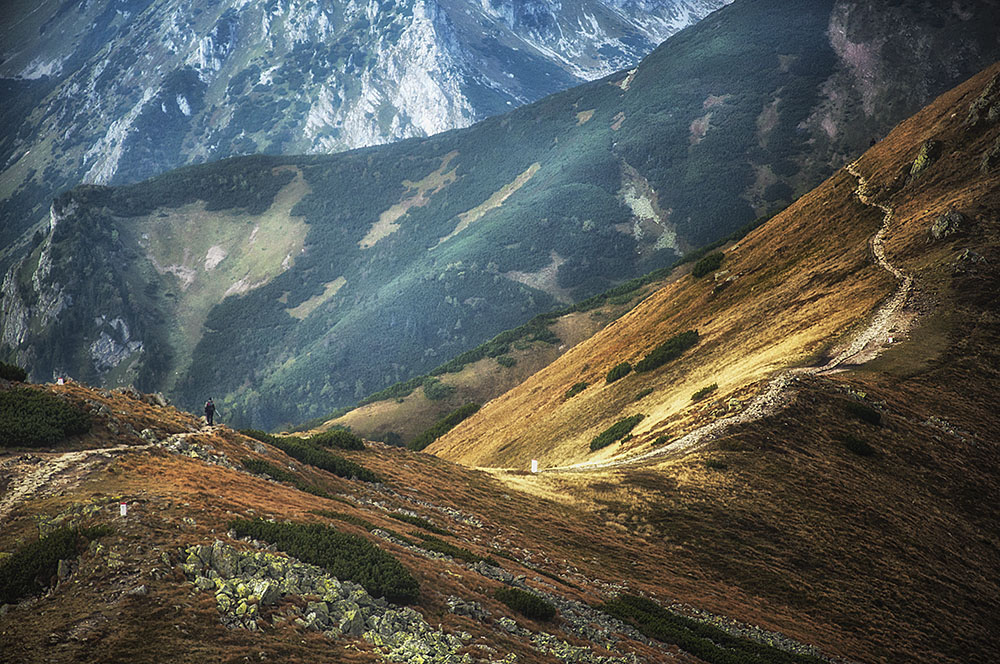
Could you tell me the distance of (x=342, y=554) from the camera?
1414cm

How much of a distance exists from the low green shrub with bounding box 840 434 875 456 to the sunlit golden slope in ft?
17.4

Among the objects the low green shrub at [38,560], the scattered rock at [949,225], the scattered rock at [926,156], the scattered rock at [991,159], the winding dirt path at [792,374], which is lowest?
the winding dirt path at [792,374]

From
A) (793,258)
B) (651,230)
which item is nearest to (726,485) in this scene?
(793,258)

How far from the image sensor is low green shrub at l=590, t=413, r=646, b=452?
40625mm

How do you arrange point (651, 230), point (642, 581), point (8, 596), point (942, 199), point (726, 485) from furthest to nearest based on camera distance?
point (651, 230) → point (942, 199) → point (726, 485) → point (642, 581) → point (8, 596)

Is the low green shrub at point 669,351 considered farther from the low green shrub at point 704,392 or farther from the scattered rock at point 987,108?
the scattered rock at point 987,108

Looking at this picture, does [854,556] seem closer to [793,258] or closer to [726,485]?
[726,485]

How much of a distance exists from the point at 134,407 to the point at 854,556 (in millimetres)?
28677

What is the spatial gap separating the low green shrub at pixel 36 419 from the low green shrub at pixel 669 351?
40.0 m

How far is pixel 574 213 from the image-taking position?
181m

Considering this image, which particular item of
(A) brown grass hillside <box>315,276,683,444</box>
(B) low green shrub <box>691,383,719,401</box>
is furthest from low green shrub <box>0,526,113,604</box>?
(A) brown grass hillside <box>315,276,683,444</box>

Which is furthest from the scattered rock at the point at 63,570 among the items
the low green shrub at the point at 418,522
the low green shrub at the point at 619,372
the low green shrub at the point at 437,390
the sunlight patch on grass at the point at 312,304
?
the sunlight patch on grass at the point at 312,304

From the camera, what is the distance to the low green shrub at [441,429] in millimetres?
77938

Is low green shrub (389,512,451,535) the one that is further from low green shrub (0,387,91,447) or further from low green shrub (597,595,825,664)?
low green shrub (0,387,91,447)
